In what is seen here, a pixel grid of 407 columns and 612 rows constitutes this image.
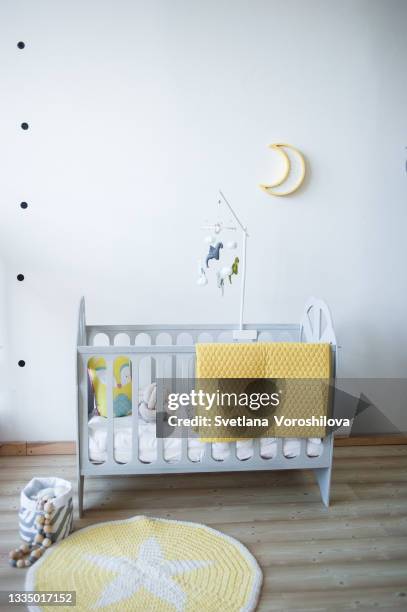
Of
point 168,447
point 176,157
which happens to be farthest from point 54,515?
point 176,157

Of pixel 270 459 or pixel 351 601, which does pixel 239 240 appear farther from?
pixel 351 601

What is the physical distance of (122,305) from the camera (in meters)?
2.65

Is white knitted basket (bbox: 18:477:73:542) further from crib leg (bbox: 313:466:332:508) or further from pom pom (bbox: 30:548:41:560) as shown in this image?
crib leg (bbox: 313:466:332:508)

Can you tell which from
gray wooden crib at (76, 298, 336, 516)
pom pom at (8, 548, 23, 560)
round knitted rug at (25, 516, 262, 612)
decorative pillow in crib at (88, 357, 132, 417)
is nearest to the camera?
round knitted rug at (25, 516, 262, 612)

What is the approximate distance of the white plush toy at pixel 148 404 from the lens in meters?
2.28

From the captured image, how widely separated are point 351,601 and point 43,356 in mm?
1758

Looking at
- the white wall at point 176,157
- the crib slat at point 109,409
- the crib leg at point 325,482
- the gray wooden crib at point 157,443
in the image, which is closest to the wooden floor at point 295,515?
the crib leg at point 325,482

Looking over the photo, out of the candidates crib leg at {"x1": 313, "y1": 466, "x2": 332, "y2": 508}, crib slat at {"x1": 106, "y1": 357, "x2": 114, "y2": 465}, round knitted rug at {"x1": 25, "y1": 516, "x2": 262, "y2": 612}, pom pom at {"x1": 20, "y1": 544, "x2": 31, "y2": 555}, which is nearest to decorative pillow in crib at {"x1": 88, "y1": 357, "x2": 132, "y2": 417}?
crib slat at {"x1": 106, "y1": 357, "x2": 114, "y2": 465}

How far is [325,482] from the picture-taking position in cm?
222

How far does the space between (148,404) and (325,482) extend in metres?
0.83

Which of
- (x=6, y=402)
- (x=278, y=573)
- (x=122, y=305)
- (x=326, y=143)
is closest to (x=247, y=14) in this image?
(x=326, y=143)

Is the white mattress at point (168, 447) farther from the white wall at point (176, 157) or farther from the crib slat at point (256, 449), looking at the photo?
the white wall at point (176, 157)

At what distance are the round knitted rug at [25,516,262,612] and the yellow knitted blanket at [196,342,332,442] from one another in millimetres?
401

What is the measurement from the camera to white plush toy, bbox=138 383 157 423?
2.28 m
